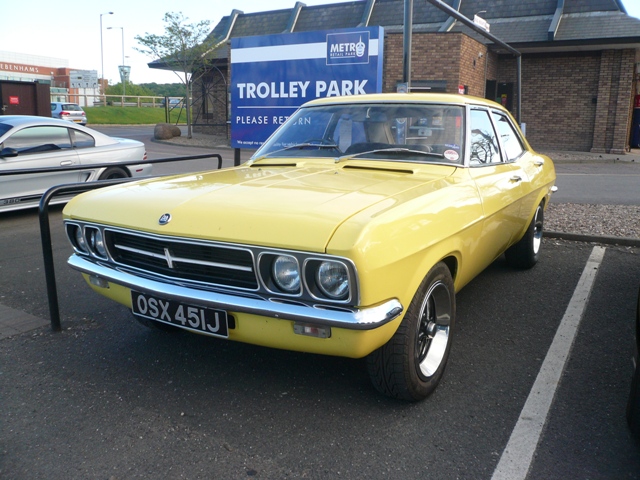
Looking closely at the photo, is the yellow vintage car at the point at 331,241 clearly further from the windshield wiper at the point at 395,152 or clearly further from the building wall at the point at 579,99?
the building wall at the point at 579,99

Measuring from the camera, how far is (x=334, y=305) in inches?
102

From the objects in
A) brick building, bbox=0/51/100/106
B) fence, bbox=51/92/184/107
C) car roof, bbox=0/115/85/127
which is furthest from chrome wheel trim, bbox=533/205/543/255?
brick building, bbox=0/51/100/106

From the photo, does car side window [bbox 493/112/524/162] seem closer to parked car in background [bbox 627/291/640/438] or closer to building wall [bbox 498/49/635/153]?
parked car in background [bbox 627/291/640/438]

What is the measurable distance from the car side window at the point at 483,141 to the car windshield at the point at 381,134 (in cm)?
15

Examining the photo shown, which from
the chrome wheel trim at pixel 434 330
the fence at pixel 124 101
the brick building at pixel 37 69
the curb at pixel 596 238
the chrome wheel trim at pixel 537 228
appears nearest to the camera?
the chrome wheel trim at pixel 434 330

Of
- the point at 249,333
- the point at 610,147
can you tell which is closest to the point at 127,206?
the point at 249,333

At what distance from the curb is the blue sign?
291 inches

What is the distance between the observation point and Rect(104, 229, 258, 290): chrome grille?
2.77 metres

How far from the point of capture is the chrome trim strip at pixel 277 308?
99.5 inches

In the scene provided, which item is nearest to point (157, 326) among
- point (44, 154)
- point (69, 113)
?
point (44, 154)

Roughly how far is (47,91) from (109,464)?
1984 centimetres

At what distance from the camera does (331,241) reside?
249 cm

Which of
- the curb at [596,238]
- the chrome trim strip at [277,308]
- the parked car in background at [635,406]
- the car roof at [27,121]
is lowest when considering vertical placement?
the curb at [596,238]

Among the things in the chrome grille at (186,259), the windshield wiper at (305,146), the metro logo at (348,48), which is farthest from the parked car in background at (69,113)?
the chrome grille at (186,259)
